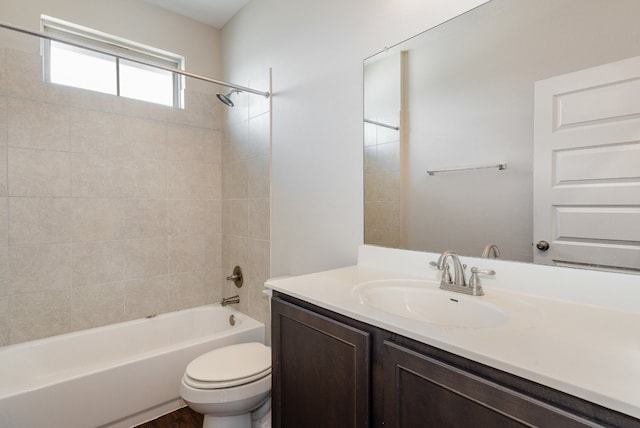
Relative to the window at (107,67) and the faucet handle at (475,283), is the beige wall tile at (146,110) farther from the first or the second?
the faucet handle at (475,283)

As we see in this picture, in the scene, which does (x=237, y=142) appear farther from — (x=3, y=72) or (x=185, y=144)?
(x=3, y=72)

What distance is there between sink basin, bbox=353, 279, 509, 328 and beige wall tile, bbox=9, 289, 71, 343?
199 centimetres

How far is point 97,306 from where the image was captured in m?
2.12

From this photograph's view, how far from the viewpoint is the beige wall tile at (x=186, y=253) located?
243cm

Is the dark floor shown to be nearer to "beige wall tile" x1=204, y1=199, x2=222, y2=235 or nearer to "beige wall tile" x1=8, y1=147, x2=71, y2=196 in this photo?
"beige wall tile" x1=204, y1=199, x2=222, y2=235

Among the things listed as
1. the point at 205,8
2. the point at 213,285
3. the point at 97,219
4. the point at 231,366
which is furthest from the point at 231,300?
the point at 205,8

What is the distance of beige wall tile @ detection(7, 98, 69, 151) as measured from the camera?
1839mm

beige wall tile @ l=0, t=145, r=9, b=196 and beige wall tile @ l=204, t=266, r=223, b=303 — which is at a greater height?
beige wall tile @ l=0, t=145, r=9, b=196

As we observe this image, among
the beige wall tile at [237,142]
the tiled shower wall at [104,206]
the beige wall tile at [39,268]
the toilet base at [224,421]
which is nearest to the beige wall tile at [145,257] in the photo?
the tiled shower wall at [104,206]

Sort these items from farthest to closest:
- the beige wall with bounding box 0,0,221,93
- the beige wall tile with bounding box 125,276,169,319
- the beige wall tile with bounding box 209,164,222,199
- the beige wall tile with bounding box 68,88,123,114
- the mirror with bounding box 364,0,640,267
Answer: the beige wall tile with bounding box 209,164,222,199 < the beige wall tile with bounding box 125,276,169,319 < the beige wall tile with bounding box 68,88,123,114 < the beige wall with bounding box 0,0,221,93 < the mirror with bounding box 364,0,640,267

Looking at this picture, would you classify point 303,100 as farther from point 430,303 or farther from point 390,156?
point 430,303

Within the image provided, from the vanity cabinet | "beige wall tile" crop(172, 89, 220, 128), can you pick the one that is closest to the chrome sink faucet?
the vanity cabinet

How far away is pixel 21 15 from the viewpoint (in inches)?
73.9

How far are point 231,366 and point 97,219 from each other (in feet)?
Answer: 4.57
